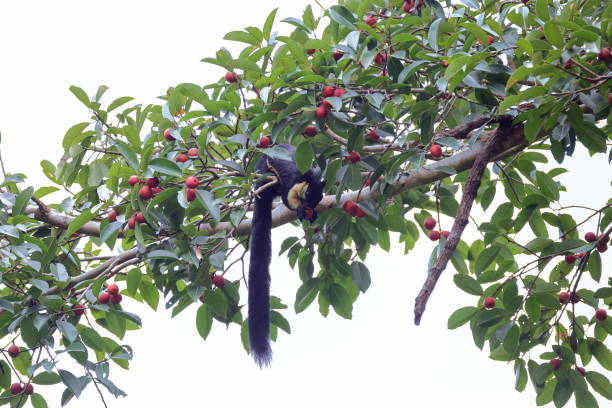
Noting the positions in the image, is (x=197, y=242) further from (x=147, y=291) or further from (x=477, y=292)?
(x=477, y=292)

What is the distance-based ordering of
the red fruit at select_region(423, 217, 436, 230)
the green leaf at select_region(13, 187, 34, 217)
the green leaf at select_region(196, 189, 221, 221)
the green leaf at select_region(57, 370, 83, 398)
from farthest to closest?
the red fruit at select_region(423, 217, 436, 230), the green leaf at select_region(13, 187, 34, 217), the green leaf at select_region(57, 370, 83, 398), the green leaf at select_region(196, 189, 221, 221)

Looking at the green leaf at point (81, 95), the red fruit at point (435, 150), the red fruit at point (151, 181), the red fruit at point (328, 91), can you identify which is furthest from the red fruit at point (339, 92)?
the green leaf at point (81, 95)

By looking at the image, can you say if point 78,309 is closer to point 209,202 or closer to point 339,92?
point 209,202

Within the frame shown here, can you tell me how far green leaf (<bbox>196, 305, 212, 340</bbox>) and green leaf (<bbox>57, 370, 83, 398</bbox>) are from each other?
0.47 m

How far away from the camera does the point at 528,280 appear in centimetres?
240

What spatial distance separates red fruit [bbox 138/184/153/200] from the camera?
2006 millimetres

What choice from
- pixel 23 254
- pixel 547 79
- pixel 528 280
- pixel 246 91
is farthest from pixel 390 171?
pixel 23 254

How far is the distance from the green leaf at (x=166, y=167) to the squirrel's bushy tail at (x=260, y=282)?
1.55 feet

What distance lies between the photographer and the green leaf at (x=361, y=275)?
8.13 feet

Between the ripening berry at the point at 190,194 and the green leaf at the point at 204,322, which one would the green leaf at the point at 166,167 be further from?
the green leaf at the point at 204,322

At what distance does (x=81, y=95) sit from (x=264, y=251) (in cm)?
85

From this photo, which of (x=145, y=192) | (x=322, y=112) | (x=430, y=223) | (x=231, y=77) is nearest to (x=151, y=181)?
(x=145, y=192)

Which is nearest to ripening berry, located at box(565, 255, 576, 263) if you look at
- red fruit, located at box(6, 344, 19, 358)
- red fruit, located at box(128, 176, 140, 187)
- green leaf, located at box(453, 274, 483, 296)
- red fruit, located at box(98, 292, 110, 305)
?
green leaf, located at box(453, 274, 483, 296)

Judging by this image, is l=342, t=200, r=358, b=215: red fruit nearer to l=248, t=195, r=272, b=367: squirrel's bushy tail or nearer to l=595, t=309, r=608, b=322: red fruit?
l=248, t=195, r=272, b=367: squirrel's bushy tail
